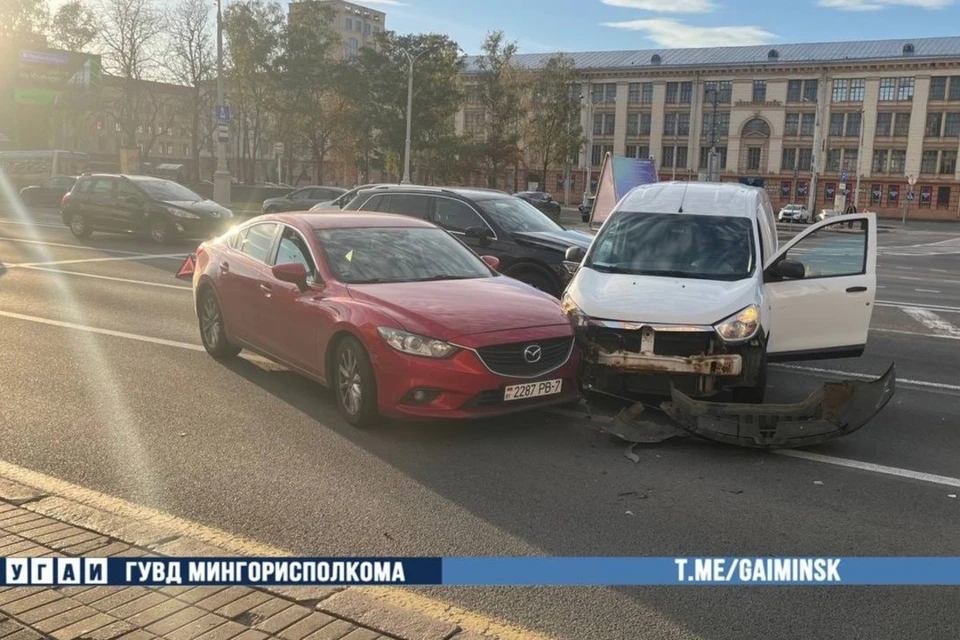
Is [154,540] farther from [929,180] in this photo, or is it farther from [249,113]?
Answer: [929,180]

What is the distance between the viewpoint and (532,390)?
6016 mm

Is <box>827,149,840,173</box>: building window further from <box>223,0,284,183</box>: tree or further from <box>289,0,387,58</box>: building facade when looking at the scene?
<box>289,0,387,58</box>: building facade

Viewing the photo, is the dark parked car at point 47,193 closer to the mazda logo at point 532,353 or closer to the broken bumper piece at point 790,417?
the mazda logo at point 532,353

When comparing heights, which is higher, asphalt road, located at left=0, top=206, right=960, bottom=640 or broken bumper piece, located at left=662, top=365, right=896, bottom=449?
broken bumper piece, located at left=662, top=365, right=896, bottom=449

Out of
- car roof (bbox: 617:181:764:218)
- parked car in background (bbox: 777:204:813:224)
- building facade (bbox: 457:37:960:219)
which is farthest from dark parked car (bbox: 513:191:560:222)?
car roof (bbox: 617:181:764:218)

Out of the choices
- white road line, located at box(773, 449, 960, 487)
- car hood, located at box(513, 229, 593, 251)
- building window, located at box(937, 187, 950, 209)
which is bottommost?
white road line, located at box(773, 449, 960, 487)

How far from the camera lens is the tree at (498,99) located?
62531 millimetres

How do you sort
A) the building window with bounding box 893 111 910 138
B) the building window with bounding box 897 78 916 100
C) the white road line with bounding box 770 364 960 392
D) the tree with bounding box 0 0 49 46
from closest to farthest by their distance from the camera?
1. the white road line with bounding box 770 364 960 392
2. the tree with bounding box 0 0 49 46
3. the building window with bounding box 897 78 916 100
4. the building window with bounding box 893 111 910 138

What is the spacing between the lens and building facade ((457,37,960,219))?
251ft

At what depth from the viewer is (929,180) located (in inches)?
3019

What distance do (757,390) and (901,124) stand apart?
82.8 meters

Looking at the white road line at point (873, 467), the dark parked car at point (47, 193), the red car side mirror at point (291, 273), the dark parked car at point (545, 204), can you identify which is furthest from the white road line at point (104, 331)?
the dark parked car at point (545, 204)

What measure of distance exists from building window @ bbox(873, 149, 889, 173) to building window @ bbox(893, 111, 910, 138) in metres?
1.95

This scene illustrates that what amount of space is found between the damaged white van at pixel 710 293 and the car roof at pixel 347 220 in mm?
1713
